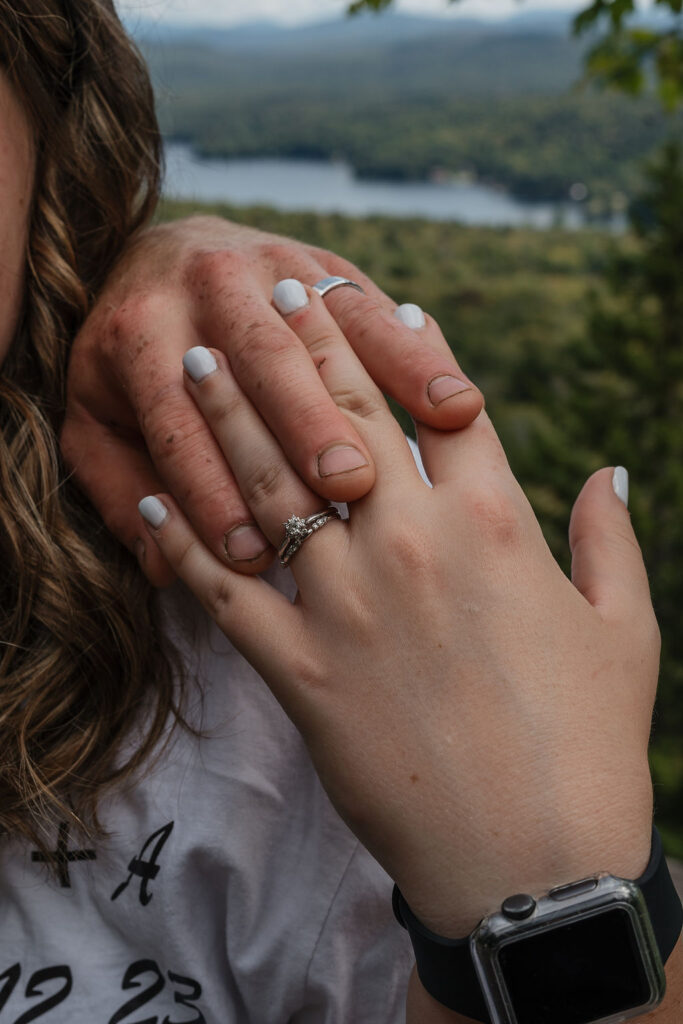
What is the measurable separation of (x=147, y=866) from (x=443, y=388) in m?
0.77

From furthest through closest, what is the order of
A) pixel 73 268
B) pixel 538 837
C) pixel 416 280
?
1. pixel 416 280
2. pixel 73 268
3. pixel 538 837

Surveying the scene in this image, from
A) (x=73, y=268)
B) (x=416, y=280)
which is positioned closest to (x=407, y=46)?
(x=416, y=280)

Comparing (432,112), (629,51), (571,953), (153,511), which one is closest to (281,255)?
(153,511)

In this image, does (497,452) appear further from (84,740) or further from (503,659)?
(84,740)

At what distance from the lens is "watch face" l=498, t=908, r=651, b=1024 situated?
894 millimetres

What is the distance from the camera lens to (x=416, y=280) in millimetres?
39688

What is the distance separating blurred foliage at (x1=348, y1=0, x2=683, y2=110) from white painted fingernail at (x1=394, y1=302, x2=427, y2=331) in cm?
320

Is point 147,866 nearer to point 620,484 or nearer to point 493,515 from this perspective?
point 493,515

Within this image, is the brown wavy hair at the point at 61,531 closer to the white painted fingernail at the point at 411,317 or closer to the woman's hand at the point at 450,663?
the woman's hand at the point at 450,663

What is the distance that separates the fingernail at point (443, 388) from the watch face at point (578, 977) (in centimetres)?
61

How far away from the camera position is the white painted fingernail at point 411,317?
48.0 inches

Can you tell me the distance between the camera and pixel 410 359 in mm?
1124

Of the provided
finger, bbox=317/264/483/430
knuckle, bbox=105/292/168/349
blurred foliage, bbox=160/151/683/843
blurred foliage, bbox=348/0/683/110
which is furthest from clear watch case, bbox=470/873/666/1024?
blurred foliage, bbox=160/151/683/843

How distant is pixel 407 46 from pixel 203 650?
2613 inches
